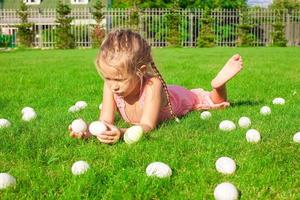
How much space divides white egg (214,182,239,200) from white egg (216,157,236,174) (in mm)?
377

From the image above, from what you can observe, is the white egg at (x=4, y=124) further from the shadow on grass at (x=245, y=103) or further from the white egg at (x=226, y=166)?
the shadow on grass at (x=245, y=103)

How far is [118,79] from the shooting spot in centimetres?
381

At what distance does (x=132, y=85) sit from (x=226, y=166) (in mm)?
1350

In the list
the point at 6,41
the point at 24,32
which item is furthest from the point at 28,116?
the point at 6,41

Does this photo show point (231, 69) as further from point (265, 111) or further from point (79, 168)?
point (79, 168)

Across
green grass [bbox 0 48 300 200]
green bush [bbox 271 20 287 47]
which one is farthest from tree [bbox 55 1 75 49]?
green grass [bbox 0 48 300 200]

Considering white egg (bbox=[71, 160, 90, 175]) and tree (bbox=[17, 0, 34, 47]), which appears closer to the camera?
white egg (bbox=[71, 160, 90, 175])

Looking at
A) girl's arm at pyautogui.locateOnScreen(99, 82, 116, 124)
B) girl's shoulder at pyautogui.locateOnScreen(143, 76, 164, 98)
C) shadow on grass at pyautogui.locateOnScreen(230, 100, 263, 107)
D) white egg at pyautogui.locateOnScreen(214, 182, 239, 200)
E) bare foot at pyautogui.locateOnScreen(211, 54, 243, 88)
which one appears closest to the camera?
white egg at pyautogui.locateOnScreen(214, 182, 239, 200)

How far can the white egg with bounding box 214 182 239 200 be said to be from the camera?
242cm

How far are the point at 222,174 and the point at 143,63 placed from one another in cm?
146

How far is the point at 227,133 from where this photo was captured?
389cm

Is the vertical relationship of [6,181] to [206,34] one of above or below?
below

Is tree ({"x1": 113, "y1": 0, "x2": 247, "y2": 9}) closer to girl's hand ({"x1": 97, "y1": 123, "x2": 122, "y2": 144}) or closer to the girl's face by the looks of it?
the girl's face

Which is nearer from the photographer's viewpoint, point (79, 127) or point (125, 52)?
point (79, 127)
